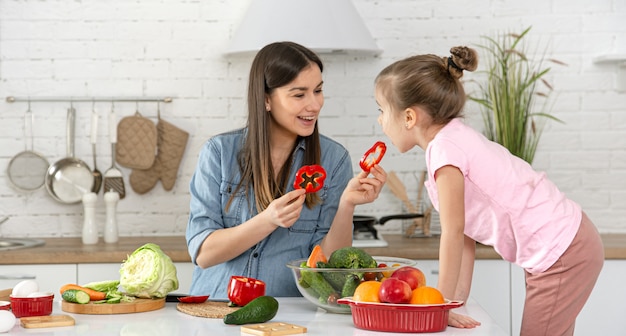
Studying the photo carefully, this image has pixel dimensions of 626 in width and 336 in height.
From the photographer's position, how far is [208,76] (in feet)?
13.6

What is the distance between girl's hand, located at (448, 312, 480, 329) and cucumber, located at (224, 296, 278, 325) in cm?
41

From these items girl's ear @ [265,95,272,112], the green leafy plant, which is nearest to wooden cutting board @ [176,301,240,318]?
girl's ear @ [265,95,272,112]

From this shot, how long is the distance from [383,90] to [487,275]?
145cm

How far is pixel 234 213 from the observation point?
2721mm

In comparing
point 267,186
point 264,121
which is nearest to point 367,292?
point 267,186

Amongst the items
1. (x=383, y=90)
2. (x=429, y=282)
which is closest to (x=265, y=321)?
(x=383, y=90)

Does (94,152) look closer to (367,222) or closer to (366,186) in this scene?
(367,222)

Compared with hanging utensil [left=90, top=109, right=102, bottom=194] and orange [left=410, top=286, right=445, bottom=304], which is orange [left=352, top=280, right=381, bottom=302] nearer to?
orange [left=410, top=286, right=445, bottom=304]

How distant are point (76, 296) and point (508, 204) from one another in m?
1.14

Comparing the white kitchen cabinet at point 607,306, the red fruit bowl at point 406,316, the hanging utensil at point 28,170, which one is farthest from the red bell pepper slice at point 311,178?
the hanging utensil at point 28,170

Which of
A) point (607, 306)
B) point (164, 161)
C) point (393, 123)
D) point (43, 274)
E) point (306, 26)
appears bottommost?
point (607, 306)

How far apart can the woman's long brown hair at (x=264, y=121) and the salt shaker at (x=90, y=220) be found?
135cm

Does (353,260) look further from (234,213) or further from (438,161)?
(234,213)

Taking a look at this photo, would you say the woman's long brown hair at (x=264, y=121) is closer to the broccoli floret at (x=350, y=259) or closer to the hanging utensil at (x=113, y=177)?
the broccoli floret at (x=350, y=259)
